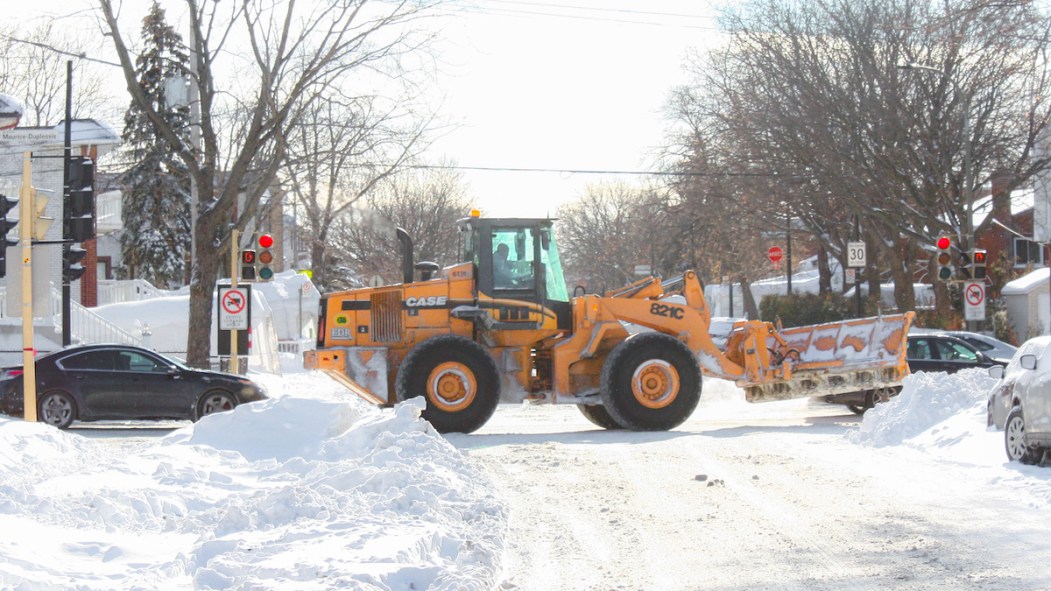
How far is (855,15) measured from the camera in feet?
119

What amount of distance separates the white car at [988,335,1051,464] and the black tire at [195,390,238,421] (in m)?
11.9

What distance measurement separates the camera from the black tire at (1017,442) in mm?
11992

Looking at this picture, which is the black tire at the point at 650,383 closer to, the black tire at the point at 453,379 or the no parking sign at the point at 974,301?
the black tire at the point at 453,379

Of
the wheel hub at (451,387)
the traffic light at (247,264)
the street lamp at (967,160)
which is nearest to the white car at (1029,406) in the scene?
the wheel hub at (451,387)

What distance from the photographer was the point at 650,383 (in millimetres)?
17500

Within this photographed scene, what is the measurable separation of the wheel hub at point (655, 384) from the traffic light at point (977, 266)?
12.9 meters

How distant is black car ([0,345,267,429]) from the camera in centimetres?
1970

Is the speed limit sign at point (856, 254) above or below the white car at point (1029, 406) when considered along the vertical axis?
above

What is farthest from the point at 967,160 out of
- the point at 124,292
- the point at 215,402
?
the point at 124,292

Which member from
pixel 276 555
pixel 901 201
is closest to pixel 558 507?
pixel 276 555

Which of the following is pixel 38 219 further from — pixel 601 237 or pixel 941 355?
pixel 601 237

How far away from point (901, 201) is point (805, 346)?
19644mm

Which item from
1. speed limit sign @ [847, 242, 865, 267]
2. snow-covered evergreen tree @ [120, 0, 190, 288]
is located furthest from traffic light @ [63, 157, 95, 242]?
snow-covered evergreen tree @ [120, 0, 190, 288]

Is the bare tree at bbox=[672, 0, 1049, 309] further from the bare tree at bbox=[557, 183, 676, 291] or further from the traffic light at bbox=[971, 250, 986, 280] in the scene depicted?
the bare tree at bbox=[557, 183, 676, 291]
